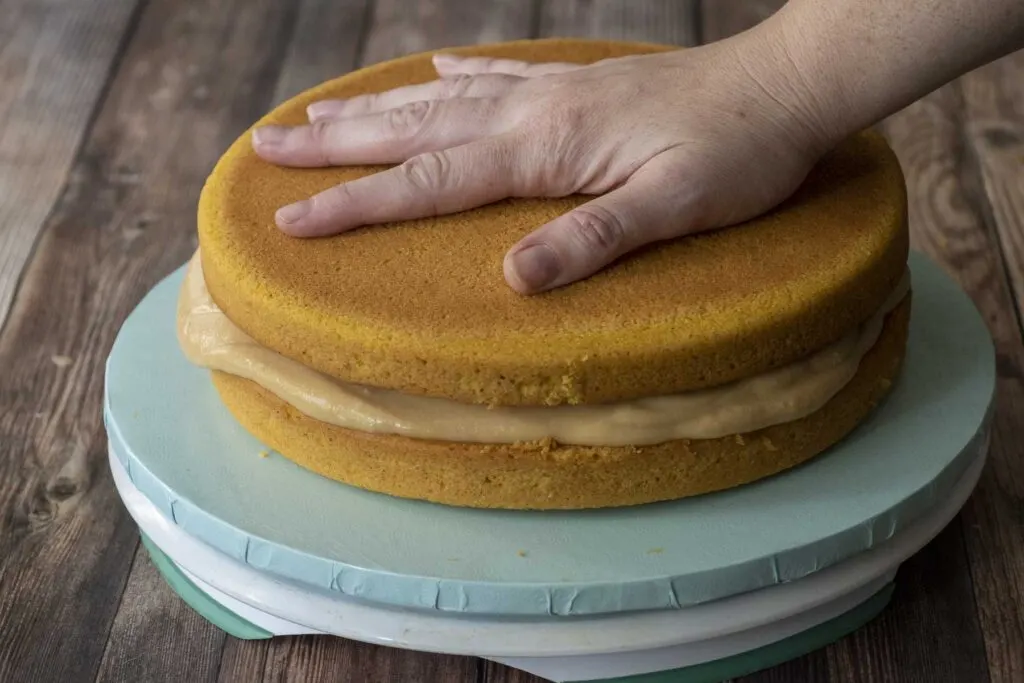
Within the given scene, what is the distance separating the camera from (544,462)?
4.61 ft

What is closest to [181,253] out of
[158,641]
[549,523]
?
[158,641]

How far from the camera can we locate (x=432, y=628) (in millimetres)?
1401

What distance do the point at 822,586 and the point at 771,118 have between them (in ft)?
1.76

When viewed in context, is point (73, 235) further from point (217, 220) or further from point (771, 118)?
point (771, 118)

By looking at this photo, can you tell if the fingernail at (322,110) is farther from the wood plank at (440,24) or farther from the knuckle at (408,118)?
the wood plank at (440,24)

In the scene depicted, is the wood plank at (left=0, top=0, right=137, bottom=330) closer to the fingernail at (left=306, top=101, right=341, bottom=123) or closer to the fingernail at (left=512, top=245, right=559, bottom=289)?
the fingernail at (left=306, top=101, right=341, bottom=123)

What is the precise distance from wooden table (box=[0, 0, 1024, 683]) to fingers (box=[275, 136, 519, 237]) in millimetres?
505

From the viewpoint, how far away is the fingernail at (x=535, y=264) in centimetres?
138

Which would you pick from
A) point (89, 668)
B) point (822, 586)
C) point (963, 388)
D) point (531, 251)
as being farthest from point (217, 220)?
point (963, 388)

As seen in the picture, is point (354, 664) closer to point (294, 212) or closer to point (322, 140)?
point (294, 212)

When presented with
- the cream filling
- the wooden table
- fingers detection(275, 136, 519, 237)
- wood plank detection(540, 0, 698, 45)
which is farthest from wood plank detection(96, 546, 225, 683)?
wood plank detection(540, 0, 698, 45)

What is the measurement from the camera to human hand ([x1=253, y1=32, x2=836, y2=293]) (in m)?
1.43

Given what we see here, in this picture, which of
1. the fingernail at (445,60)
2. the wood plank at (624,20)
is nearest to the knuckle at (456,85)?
the fingernail at (445,60)

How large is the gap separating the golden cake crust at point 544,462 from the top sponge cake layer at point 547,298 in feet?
0.25
